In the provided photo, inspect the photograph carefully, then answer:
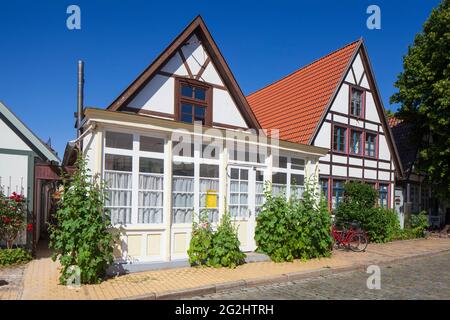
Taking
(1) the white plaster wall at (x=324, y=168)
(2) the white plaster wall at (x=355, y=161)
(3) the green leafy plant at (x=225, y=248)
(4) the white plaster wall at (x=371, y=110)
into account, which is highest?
(4) the white plaster wall at (x=371, y=110)

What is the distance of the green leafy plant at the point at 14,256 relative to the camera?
909cm

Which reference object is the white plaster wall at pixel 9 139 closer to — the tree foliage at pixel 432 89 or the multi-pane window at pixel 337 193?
the multi-pane window at pixel 337 193

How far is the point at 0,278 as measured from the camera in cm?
773

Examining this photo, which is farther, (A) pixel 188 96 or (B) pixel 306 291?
(A) pixel 188 96

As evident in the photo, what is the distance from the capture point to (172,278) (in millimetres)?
7992

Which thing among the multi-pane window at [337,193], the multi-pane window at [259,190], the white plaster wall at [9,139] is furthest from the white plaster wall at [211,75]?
the multi-pane window at [337,193]

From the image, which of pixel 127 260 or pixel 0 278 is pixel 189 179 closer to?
pixel 127 260

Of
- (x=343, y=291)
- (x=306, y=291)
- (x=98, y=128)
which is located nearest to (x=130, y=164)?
(x=98, y=128)

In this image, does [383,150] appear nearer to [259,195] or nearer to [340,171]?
[340,171]

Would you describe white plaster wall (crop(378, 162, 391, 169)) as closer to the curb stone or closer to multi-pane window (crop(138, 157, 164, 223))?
the curb stone

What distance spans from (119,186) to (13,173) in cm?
331

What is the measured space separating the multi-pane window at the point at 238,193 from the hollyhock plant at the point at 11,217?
5320 mm

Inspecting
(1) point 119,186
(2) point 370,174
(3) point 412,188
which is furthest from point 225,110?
(3) point 412,188
